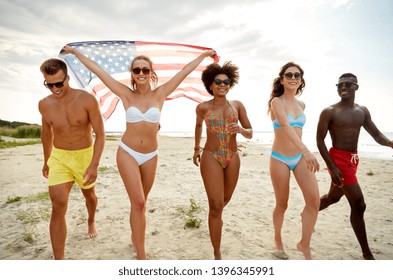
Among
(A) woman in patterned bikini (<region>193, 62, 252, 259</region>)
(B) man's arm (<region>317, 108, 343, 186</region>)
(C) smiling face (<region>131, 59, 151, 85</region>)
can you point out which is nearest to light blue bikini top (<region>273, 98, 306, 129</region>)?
(B) man's arm (<region>317, 108, 343, 186</region>)

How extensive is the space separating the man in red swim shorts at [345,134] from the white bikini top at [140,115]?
2.50 meters

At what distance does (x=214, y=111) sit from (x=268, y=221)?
282 cm

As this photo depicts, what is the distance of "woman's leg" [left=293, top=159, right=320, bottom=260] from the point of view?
3865 millimetres

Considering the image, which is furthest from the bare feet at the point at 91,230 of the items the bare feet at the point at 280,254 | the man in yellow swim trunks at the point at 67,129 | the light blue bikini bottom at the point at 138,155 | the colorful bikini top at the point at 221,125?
the bare feet at the point at 280,254

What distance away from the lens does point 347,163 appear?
423cm

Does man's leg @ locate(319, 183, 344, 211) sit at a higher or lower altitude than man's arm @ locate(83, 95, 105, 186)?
lower

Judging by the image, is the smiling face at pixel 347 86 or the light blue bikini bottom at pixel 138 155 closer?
the light blue bikini bottom at pixel 138 155

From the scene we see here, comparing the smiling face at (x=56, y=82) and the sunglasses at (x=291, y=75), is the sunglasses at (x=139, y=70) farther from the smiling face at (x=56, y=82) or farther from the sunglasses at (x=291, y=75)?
the sunglasses at (x=291, y=75)

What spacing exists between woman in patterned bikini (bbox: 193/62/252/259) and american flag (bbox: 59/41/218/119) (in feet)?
4.23

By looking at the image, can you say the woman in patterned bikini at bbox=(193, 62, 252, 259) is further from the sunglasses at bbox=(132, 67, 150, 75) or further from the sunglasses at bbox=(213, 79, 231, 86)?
the sunglasses at bbox=(132, 67, 150, 75)

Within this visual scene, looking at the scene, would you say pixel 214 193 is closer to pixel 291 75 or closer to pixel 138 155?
pixel 138 155

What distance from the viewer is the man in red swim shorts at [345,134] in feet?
13.7

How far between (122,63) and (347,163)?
4.34m

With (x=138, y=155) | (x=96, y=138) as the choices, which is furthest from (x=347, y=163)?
(x=96, y=138)
